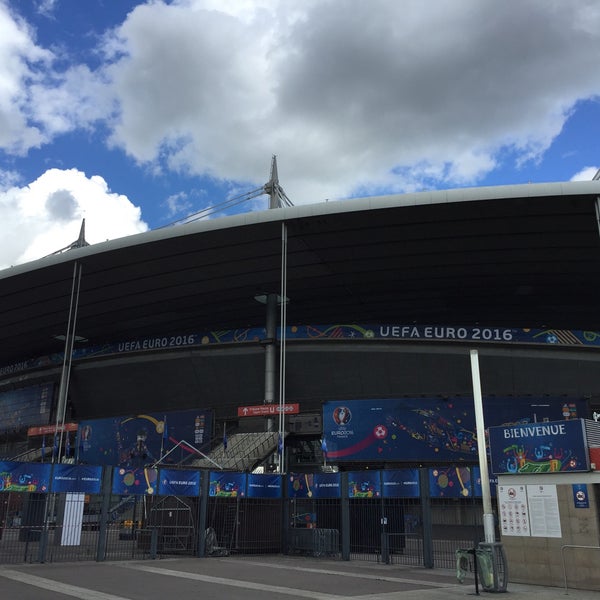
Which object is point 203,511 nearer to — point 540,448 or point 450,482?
point 450,482

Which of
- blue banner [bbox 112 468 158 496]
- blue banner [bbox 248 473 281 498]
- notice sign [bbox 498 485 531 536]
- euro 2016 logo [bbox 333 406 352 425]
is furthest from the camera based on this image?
euro 2016 logo [bbox 333 406 352 425]

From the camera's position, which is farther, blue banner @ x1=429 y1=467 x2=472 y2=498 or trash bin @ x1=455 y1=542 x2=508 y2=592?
blue banner @ x1=429 y1=467 x2=472 y2=498

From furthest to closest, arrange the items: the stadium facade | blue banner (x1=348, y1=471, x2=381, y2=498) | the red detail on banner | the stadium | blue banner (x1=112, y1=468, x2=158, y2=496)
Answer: the red detail on banner → the stadium → the stadium facade → blue banner (x1=348, y1=471, x2=381, y2=498) → blue banner (x1=112, y1=468, x2=158, y2=496)

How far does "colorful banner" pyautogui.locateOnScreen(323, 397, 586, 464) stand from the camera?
41312mm

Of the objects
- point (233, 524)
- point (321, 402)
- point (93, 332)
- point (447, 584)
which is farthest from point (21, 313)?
point (447, 584)

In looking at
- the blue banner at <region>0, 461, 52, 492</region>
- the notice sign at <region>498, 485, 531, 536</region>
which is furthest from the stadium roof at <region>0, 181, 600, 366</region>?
the notice sign at <region>498, 485, 531, 536</region>

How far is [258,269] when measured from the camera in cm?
3844

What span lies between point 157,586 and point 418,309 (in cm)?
3414

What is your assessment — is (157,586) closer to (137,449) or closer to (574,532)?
(574,532)

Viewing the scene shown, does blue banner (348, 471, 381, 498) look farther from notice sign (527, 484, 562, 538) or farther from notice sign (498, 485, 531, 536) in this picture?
notice sign (527, 484, 562, 538)

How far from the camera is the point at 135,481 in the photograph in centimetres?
2309

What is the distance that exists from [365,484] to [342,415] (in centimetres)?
1808

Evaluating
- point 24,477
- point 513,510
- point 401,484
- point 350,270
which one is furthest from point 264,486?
point 350,270

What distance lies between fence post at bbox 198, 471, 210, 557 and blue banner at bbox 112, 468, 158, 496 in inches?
83.1
